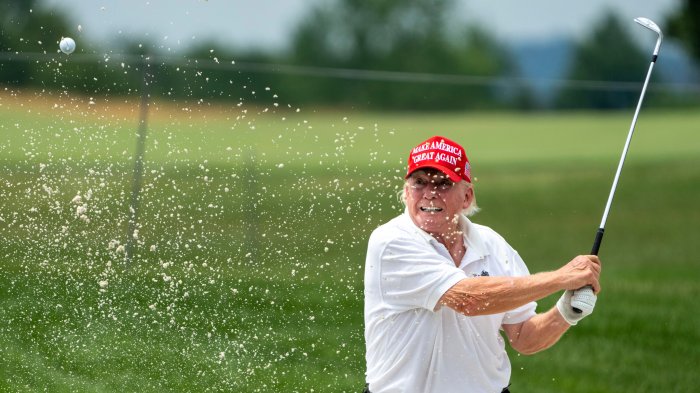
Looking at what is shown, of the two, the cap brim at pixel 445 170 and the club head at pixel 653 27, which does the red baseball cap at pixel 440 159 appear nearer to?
the cap brim at pixel 445 170

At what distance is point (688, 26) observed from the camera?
41312 millimetres

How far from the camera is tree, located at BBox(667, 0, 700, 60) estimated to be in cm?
4116

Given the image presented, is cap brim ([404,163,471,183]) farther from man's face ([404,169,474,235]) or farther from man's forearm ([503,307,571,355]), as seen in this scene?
man's forearm ([503,307,571,355])

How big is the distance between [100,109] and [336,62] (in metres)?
46.3

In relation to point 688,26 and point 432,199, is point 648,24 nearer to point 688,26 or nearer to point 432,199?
point 432,199

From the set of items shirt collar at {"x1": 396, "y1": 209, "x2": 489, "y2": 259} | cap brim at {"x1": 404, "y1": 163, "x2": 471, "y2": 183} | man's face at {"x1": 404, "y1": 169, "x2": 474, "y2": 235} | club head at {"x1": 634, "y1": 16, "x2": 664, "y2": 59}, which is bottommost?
shirt collar at {"x1": 396, "y1": 209, "x2": 489, "y2": 259}

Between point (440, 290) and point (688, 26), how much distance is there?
38.5m

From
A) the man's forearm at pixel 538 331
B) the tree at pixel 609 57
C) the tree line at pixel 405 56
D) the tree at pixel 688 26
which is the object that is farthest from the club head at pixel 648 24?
the tree at pixel 609 57

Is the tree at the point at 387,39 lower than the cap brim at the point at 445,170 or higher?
higher

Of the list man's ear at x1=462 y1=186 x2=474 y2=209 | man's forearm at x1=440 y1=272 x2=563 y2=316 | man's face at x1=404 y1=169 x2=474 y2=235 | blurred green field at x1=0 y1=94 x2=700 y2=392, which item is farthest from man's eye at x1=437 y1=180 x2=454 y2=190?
blurred green field at x1=0 y1=94 x2=700 y2=392

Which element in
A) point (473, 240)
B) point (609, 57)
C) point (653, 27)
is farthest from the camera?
point (609, 57)

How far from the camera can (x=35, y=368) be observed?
7.16 meters

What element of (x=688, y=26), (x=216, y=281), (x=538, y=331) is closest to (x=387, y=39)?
(x=688, y=26)

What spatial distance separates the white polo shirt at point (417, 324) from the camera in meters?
4.63
